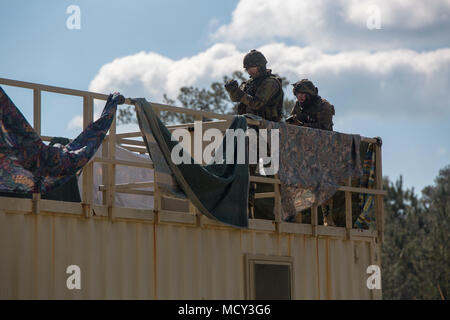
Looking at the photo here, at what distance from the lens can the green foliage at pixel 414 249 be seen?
159ft

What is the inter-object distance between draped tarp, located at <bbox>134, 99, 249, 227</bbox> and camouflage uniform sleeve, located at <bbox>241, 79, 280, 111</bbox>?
81 cm

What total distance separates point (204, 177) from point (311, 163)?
2.33m

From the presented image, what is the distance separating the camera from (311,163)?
1431 centimetres

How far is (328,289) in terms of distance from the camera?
14.5 meters

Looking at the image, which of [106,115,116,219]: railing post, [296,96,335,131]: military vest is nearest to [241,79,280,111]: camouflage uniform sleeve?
[296,96,335,131]: military vest

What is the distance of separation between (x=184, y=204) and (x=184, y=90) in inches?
1051

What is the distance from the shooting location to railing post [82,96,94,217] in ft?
37.1

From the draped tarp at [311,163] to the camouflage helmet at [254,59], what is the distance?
1.03m

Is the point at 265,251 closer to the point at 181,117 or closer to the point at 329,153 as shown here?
the point at 329,153

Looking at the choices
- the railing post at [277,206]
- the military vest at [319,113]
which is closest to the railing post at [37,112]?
the railing post at [277,206]

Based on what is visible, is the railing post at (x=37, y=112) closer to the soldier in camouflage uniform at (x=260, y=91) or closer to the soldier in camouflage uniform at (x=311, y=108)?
the soldier in camouflage uniform at (x=260, y=91)

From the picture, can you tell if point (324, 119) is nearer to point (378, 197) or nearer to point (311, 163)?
point (311, 163)
